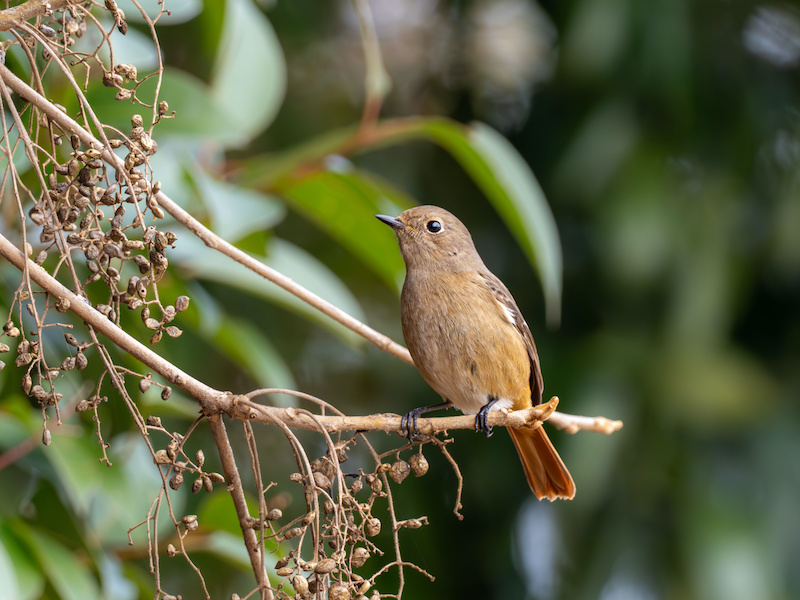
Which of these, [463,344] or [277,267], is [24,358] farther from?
[277,267]

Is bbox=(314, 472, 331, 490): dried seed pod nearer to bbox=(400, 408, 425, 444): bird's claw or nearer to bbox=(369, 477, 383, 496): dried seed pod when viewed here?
bbox=(369, 477, 383, 496): dried seed pod

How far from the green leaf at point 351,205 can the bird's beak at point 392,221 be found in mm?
91

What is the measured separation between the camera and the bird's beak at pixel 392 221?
109 inches

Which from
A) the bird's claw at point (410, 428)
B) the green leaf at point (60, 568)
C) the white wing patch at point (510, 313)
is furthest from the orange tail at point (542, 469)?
the green leaf at point (60, 568)

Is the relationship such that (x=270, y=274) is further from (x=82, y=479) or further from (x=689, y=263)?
(x=689, y=263)

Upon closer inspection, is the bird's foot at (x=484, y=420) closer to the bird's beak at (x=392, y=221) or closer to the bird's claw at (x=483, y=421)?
the bird's claw at (x=483, y=421)

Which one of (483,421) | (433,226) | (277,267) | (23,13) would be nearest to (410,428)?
(483,421)

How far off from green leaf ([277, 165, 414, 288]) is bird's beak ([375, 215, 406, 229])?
0.30ft

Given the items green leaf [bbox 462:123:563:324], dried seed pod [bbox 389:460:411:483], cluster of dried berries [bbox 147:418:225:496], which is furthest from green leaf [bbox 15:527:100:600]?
green leaf [bbox 462:123:563:324]

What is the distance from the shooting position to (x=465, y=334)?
2631 millimetres

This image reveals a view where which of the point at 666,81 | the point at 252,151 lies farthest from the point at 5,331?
the point at 666,81

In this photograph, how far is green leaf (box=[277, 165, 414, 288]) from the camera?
2.91 m

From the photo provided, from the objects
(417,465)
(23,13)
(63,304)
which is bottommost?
(417,465)

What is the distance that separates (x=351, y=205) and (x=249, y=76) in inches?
26.3
